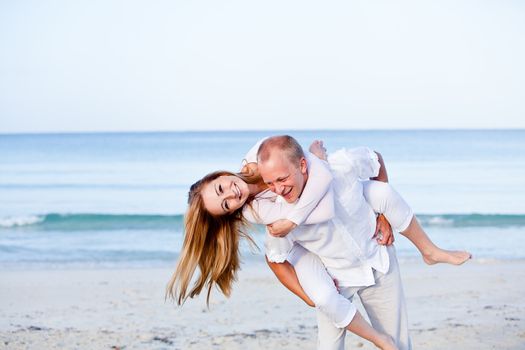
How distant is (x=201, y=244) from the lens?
416 centimetres

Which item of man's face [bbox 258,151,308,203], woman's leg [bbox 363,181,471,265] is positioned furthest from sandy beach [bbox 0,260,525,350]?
man's face [bbox 258,151,308,203]

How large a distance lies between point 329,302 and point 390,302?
1.51 ft

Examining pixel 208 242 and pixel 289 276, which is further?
pixel 208 242

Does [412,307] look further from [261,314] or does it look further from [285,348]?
[285,348]

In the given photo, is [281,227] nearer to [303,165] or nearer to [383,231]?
[303,165]

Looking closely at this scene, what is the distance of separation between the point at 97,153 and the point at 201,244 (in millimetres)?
41668

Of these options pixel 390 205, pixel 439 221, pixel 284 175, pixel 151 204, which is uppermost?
pixel 284 175

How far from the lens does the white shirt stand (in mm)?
3918

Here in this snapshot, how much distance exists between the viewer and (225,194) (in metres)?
3.89

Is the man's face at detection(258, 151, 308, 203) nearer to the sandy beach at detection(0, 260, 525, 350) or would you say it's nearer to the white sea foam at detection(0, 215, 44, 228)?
the sandy beach at detection(0, 260, 525, 350)

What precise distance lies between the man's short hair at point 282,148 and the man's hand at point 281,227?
29cm

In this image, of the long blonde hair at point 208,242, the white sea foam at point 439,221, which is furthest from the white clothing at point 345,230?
the white sea foam at point 439,221

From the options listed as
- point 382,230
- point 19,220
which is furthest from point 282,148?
point 19,220

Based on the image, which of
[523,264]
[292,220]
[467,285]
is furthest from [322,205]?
[523,264]
